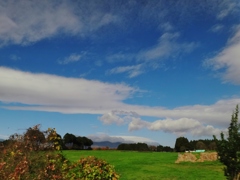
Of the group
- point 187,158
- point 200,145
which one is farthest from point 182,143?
point 187,158

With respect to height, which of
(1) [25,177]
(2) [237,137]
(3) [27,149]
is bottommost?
(1) [25,177]

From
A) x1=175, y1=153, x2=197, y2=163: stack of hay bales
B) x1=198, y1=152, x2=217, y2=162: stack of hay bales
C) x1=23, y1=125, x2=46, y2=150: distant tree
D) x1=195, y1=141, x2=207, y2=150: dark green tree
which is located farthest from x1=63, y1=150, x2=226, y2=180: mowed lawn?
x1=23, y1=125, x2=46, y2=150: distant tree

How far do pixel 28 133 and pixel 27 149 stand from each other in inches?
35.0

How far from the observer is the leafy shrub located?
17578 millimetres

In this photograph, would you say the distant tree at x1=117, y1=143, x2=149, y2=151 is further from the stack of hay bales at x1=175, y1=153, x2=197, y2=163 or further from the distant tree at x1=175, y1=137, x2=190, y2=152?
the stack of hay bales at x1=175, y1=153, x2=197, y2=163

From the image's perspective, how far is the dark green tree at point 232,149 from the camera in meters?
20.4

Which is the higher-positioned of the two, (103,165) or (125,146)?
(125,146)

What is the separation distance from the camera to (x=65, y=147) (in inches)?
2488

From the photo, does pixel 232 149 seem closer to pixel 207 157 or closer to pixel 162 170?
pixel 162 170

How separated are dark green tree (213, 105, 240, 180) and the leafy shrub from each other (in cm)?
704

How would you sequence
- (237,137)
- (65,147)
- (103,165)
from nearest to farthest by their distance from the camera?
(103,165), (237,137), (65,147)

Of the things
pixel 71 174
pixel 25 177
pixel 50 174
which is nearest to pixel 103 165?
pixel 71 174

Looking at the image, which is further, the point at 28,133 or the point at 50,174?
the point at 28,133

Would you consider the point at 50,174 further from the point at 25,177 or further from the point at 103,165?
the point at 103,165
